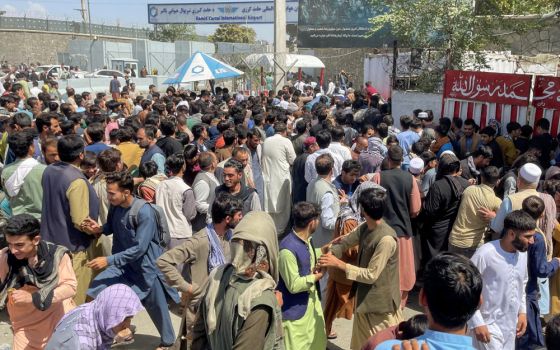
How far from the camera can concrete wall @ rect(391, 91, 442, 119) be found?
994cm

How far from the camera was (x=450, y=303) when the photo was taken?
1988mm

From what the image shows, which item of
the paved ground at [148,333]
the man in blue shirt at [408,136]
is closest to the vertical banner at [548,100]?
the man in blue shirt at [408,136]

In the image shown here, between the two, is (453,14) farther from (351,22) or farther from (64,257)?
(351,22)

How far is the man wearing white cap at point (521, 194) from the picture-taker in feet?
14.1

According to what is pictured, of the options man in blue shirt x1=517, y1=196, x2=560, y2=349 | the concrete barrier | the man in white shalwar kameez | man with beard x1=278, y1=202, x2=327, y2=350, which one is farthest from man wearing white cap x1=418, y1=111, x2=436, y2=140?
the concrete barrier

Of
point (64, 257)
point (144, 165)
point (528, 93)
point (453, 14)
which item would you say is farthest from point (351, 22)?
point (64, 257)

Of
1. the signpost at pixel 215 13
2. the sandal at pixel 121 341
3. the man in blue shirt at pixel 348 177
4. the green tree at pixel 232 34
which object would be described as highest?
the signpost at pixel 215 13

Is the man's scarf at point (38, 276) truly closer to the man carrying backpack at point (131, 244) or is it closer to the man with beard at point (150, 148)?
the man carrying backpack at point (131, 244)

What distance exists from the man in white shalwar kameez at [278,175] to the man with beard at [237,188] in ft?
5.68

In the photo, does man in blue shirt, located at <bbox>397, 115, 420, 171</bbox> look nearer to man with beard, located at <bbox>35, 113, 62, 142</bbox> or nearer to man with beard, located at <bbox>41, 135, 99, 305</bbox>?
man with beard, located at <bbox>41, 135, 99, 305</bbox>

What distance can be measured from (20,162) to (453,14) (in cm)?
887

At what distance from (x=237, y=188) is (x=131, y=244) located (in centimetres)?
110

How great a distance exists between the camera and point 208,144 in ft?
24.3

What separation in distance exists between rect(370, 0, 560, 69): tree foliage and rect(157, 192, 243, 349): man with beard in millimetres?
8717
